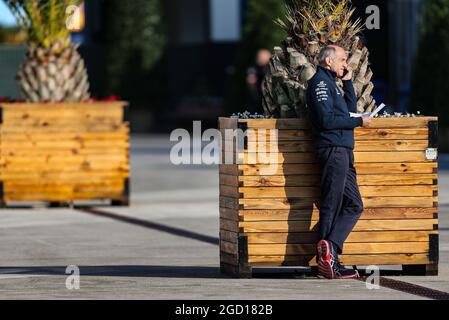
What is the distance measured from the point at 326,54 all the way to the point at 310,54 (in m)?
0.60

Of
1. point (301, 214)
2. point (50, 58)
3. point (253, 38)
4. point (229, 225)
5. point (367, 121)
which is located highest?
point (253, 38)

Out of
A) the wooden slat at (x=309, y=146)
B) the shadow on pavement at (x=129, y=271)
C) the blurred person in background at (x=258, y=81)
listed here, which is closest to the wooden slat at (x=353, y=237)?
the shadow on pavement at (x=129, y=271)

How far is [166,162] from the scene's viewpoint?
2831cm

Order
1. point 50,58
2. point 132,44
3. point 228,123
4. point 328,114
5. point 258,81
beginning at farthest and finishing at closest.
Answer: point 132,44
point 258,81
point 50,58
point 228,123
point 328,114

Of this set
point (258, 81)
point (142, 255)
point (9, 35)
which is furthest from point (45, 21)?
point (9, 35)

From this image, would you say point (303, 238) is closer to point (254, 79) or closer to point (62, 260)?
point (62, 260)

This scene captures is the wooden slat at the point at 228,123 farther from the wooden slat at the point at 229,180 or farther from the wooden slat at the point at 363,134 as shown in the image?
the wooden slat at the point at 229,180

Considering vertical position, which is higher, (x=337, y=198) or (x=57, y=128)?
(x=57, y=128)

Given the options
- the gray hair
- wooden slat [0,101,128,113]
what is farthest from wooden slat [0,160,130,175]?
the gray hair

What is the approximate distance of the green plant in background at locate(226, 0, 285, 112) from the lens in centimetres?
3619

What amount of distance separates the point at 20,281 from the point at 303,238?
85.2 inches

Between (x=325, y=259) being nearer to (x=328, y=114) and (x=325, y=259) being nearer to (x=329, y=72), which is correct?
(x=328, y=114)

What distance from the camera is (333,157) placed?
438 inches

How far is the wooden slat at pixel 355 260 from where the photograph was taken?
11359mm
